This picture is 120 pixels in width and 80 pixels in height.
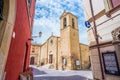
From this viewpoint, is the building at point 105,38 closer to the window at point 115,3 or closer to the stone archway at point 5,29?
the window at point 115,3

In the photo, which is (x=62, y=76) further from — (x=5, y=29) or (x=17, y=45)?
(x=5, y=29)

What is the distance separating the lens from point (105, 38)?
3.58m

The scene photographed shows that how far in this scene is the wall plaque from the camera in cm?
306

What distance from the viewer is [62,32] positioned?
21.5 metres

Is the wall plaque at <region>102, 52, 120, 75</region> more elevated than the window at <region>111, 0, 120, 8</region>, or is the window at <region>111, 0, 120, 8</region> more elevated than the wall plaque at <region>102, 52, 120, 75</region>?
the window at <region>111, 0, 120, 8</region>

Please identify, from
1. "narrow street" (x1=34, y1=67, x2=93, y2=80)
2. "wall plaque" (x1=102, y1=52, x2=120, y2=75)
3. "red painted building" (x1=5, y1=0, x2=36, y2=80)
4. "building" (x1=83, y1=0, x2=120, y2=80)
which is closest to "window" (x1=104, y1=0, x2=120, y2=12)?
"building" (x1=83, y1=0, x2=120, y2=80)

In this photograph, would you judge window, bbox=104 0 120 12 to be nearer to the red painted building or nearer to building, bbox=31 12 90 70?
the red painted building

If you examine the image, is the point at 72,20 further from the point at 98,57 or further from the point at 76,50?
the point at 98,57

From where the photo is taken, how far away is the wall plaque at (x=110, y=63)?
10.1ft

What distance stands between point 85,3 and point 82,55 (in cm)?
1648

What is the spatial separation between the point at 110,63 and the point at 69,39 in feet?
52.0

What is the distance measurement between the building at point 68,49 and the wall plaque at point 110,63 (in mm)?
14618

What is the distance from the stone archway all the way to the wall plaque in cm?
295

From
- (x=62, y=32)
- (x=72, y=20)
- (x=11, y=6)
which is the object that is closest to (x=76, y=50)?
(x=62, y=32)
